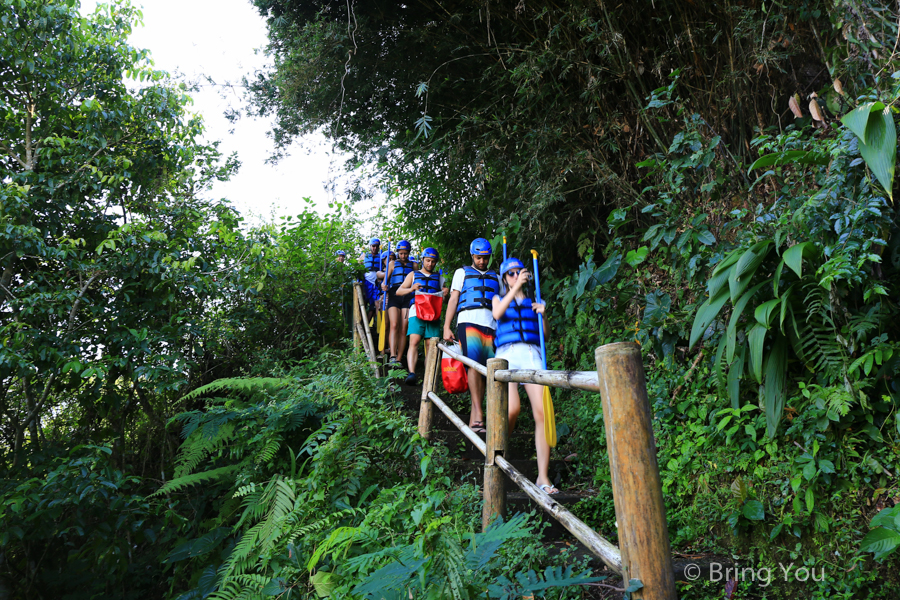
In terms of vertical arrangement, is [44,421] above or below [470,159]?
below

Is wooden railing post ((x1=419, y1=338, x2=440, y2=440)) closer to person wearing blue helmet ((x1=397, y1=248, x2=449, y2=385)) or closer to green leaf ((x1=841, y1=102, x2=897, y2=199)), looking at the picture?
person wearing blue helmet ((x1=397, y1=248, x2=449, y2=385))

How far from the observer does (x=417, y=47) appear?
6.12 meters

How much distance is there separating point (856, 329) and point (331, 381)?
333 centimetres

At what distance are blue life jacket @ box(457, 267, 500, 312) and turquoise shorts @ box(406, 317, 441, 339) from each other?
4.70 feet

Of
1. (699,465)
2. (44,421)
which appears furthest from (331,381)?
(44,421)

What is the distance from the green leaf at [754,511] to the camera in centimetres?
296

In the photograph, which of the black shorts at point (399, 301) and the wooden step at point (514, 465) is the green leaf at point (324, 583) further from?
the black shorts at point (399, 301)

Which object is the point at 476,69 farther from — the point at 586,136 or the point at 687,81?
the point at 687,81

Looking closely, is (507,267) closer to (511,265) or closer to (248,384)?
(511,265)

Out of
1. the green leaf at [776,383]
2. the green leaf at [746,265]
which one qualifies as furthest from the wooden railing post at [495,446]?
the green leaf at [776,383]

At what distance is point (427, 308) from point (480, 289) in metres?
1.36

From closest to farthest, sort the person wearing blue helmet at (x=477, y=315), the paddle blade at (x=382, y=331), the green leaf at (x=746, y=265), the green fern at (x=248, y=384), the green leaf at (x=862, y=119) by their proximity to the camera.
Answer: the green leaf at (x=862, y=119), the green leaf at (x=746, y=265), the person wearing blue helmet at (x=477, y=315), the green fern at (x=248, y=384), the paddle blade at (x=382, y=331)

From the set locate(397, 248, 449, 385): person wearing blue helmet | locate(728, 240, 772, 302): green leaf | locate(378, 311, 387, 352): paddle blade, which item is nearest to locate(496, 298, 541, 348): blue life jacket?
locate(728, 240, 772, 302): green leaf

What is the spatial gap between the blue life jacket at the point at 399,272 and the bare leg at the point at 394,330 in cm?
33
